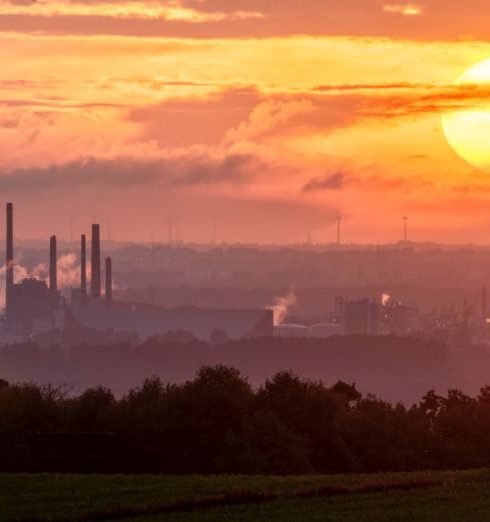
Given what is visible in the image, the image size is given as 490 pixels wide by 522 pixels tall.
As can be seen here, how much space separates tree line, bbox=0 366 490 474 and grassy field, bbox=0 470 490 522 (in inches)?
610

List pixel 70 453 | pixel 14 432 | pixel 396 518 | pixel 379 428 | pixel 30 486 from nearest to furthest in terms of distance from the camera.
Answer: pixel 396 518
pixel 30 486
pixel 70 453
pixel 14 432
pixel 379 428

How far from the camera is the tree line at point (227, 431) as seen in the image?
192ft

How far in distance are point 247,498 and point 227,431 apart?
2864 centimetres

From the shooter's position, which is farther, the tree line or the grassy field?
the tree line

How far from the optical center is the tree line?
58.6 meters

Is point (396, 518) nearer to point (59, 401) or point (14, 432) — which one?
point (14, 432)

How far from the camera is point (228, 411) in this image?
6794cm

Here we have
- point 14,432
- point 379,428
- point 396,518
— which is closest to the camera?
point 396,518

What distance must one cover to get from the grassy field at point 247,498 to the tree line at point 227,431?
50.9ft

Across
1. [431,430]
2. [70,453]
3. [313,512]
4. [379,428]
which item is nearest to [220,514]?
[313,512]

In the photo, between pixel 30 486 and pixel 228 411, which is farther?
pixel 228 411

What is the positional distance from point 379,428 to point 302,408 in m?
5.25

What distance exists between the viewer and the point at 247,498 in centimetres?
3566

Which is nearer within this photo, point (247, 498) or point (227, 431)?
point (247, 498)
